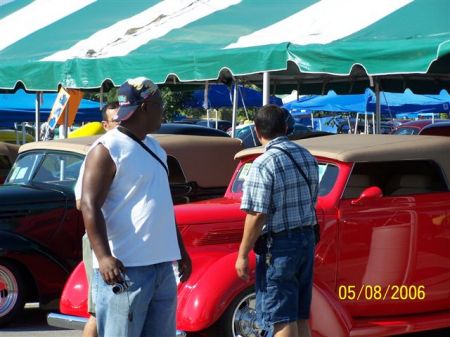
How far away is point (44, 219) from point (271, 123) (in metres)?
3.57

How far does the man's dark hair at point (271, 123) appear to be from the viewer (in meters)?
5.14

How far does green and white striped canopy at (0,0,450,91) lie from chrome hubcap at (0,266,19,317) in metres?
2.54

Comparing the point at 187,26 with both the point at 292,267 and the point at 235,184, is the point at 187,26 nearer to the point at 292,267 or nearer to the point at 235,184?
the point at 235,184

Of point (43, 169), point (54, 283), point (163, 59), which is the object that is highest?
point (163, 59)

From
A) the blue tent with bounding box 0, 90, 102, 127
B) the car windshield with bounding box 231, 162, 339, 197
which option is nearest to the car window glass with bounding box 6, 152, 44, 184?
the car windshield with bounding box 231, 162, 339, 197

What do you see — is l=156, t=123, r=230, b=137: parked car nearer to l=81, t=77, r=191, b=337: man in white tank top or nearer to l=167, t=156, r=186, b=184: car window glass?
l=167, t=156, r=186, b=184: car window glass

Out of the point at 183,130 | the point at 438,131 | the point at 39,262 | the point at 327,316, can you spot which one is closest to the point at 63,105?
the point at 183,130

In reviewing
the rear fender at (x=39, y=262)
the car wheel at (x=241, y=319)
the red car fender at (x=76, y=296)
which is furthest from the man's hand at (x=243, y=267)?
the rear fender at (x=39, y=262)

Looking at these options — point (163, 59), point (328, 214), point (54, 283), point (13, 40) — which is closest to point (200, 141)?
point (163, 59)

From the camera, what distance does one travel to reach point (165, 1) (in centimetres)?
1154

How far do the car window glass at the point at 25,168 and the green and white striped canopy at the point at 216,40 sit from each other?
50.1 inches

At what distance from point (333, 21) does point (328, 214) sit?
3008 mm

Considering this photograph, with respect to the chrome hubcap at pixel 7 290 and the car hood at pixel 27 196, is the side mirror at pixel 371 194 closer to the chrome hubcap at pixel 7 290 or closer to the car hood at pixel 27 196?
the car hood at pixel 27 196

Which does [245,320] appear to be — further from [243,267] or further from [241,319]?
[243,267]
